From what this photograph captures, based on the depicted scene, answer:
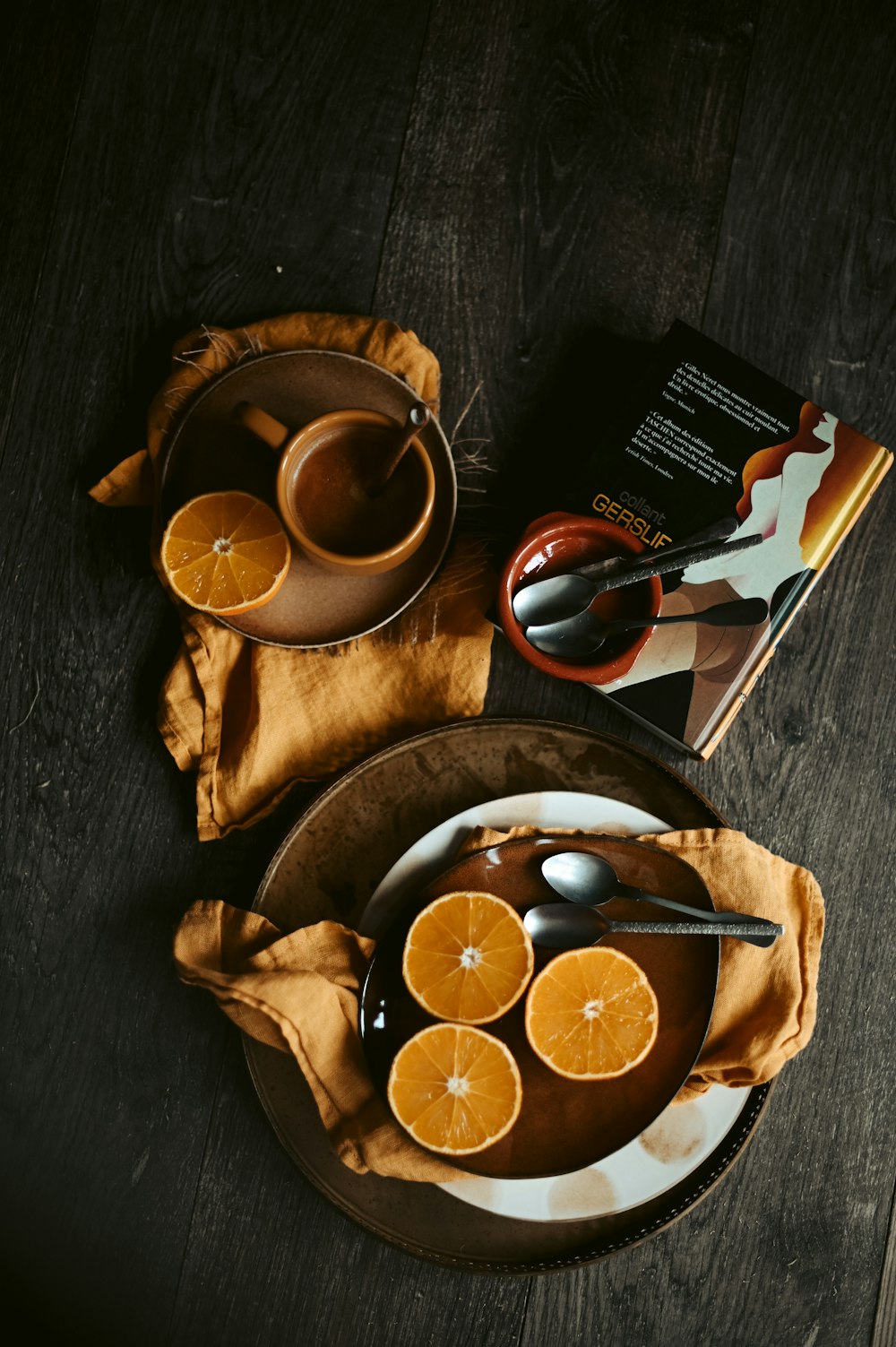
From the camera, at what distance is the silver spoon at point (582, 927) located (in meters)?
1.03

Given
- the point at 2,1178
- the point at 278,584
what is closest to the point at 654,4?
the point at 278,584

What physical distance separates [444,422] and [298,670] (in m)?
0.38

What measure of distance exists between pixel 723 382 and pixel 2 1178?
135 cm

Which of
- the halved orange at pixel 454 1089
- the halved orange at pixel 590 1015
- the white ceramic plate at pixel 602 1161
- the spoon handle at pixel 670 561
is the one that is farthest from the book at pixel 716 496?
the halved orange at pixel 454 1089

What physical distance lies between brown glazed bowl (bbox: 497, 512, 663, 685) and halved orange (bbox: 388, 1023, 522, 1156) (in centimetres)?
42

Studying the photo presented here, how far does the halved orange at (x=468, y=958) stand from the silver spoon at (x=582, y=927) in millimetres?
31

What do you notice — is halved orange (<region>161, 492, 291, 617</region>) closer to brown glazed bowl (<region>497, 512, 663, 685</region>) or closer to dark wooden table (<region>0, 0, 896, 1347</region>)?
dark wooden table (<region>0, 0, 896, 1347</region>)

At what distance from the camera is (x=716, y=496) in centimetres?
114

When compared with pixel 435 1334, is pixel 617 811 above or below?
above

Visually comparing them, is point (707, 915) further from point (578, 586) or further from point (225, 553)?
point (225, 553)

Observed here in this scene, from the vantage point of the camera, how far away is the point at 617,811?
3.51 feet

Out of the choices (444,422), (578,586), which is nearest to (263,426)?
(444,422)

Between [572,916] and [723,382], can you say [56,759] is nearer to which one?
[572,916]

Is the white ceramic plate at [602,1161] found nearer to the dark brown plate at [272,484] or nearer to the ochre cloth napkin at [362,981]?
the ochre cloth napkin at [362,981]
